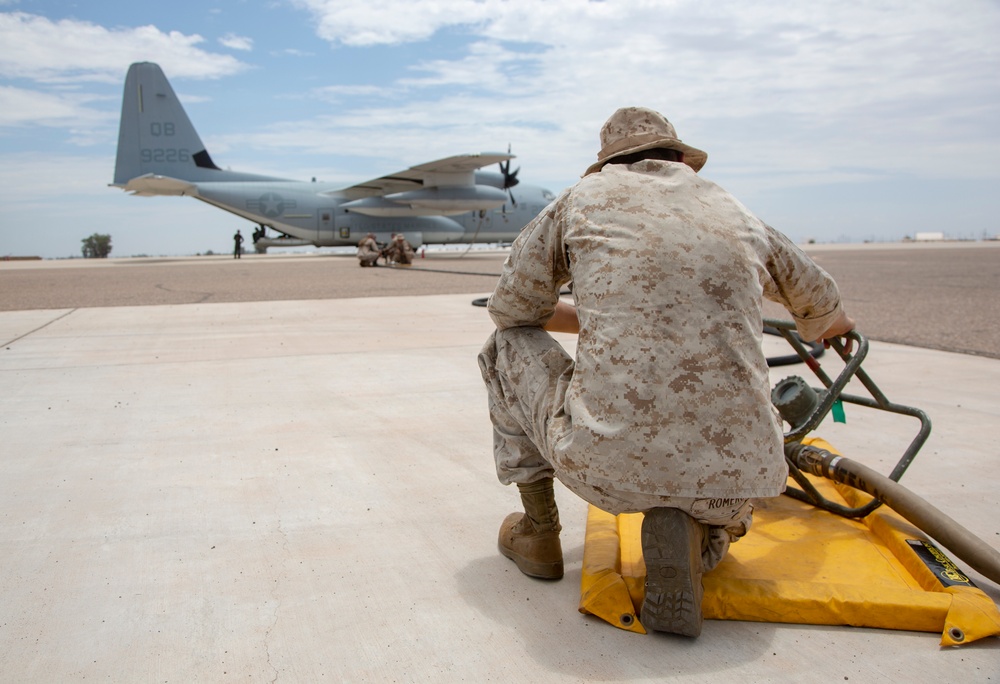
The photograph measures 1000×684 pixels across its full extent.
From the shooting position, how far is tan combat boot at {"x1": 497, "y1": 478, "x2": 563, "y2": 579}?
245 centimetres

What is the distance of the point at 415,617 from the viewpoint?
2.21 m

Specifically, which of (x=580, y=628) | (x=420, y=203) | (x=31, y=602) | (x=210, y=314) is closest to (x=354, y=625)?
(x=580, y=628)

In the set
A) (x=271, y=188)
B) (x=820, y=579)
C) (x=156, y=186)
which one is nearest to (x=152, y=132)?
(x=156, y=186)

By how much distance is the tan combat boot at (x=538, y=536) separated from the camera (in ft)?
8.02

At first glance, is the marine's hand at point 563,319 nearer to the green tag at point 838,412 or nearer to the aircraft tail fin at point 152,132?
the green tag at point 838,412

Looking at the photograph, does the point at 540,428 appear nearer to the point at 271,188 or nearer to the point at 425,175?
the point at 425,175

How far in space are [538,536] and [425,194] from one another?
29180 millimetres

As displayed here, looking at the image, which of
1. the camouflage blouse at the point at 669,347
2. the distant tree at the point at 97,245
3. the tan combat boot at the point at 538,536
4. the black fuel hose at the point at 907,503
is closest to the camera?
the camouflage blouse at the point at 669,347

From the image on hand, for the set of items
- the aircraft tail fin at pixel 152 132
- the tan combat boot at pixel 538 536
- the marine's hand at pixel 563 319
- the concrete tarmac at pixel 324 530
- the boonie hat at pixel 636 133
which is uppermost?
the aircraft tail fin at pixel 152 132

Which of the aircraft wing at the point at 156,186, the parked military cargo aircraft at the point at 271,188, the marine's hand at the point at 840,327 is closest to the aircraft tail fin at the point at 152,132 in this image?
A: the parked military cargo aircraft at the point at 271,188

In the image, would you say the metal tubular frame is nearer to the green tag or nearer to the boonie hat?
the green tag

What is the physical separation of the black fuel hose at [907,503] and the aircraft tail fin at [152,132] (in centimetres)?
3246

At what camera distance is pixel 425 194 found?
101ft

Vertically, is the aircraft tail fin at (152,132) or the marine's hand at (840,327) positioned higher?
the aircraft tail fin at (152,132)
